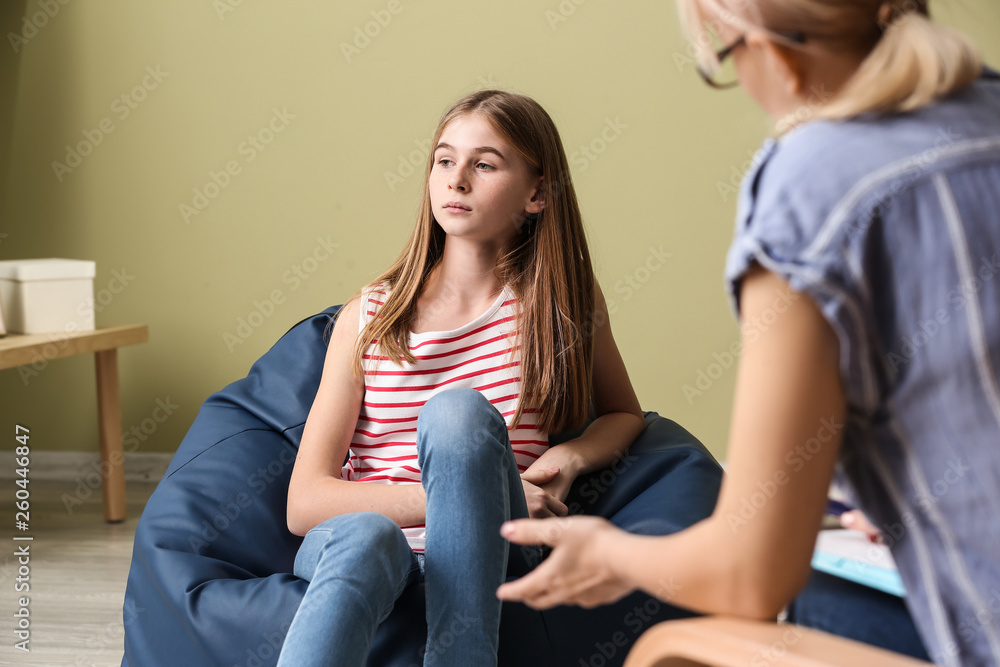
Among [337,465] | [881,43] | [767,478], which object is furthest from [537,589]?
[337,465]

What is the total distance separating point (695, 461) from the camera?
57.5 inches

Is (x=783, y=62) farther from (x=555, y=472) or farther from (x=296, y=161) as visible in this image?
(x=296, y=161)

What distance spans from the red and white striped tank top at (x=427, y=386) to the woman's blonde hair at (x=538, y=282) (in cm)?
2

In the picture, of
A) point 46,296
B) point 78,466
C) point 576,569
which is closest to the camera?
point 576,569

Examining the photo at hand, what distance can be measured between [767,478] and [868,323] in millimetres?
103

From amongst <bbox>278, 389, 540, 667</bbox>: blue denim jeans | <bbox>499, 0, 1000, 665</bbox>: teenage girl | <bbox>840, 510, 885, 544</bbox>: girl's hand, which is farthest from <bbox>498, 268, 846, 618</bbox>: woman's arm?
<bbox>278, 389, 540, 667</bbox>: blue denim jeans

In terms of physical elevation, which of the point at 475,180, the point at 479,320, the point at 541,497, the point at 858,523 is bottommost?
the point at 541,497

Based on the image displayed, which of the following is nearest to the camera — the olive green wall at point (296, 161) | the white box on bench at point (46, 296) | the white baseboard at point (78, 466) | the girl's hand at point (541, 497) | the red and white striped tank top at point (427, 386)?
the girl's hand at point (541, 497)

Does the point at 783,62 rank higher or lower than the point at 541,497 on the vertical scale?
higher

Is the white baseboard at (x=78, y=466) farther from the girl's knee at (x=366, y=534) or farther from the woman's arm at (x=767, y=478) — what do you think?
the woman's arm at (x=767, y=478)

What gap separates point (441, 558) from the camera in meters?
1.05

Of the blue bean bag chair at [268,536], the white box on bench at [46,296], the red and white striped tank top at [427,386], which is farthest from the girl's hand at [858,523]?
the white box on bench at [46,296]

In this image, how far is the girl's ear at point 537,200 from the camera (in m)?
1.47

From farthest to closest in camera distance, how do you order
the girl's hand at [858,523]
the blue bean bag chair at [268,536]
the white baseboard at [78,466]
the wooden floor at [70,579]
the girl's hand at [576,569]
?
the white baseboard at [78,466] < the wooden floor at [70,579] < the blue bean bag chair at [268,536] < the girl's hand at [858,523] < the girl's hand at [576,569]
